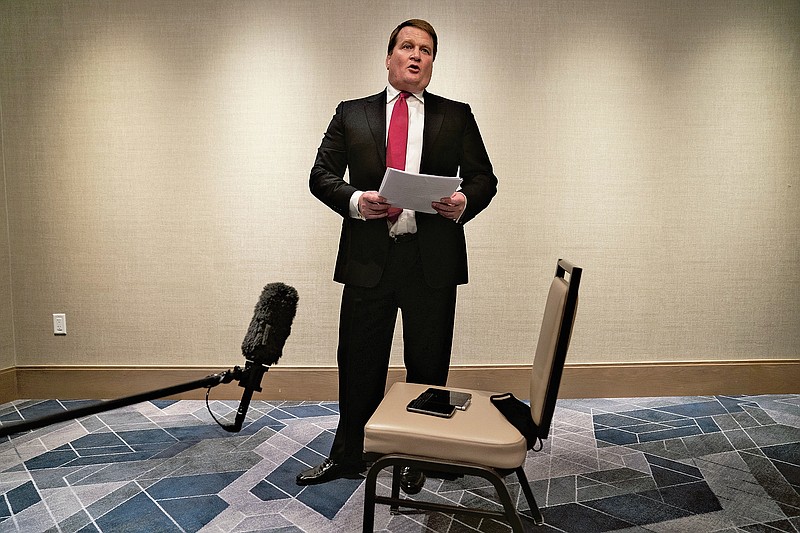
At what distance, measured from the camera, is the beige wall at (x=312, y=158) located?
152 inches

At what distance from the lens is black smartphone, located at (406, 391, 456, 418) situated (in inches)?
Result: 82.4

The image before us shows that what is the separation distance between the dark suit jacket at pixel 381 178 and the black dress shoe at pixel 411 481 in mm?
818

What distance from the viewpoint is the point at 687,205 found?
4.07m

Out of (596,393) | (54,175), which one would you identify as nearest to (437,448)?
(596,393)

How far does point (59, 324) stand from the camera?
401 cm

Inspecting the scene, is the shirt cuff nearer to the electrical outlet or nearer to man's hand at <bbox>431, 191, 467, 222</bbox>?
man's hand at <bbox>431, 191, 467, 222</bbox>

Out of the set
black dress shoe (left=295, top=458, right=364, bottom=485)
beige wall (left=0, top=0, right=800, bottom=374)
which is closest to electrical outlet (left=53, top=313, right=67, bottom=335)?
beige wall (left=0, top=0, right=800, bottom=374)

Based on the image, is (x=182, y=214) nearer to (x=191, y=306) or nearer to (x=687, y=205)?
(x=191, y=306)

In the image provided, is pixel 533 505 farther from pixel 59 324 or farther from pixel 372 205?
pixel 59 324

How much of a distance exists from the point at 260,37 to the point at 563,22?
73.7 inches

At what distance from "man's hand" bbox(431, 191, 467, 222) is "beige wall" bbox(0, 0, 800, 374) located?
1347 millimetres

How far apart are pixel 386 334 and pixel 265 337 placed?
5.35 feet

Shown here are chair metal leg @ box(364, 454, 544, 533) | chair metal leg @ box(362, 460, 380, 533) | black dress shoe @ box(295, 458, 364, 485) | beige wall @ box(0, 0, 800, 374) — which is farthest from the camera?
beige wall @ box(0, 0, 800, 374)

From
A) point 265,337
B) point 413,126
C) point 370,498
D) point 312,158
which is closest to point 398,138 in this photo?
point 413,126
